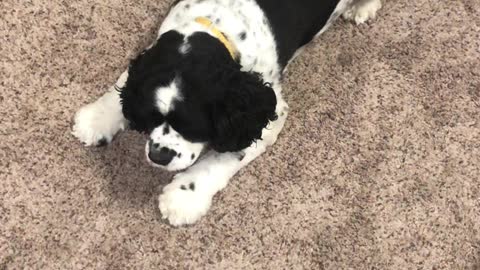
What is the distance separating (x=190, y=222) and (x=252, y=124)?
0.47 m

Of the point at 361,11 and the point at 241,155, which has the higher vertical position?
the point at 361,11

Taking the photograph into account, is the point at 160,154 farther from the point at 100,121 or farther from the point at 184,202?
the point at 100,121

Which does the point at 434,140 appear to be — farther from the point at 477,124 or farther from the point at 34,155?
the point at 34,155

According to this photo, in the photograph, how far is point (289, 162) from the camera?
2.44 meters

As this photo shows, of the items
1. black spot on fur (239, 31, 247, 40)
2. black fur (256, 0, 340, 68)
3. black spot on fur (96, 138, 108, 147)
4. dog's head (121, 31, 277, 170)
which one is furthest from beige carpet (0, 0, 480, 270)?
black spot on fur (239, 31, 247, 40)

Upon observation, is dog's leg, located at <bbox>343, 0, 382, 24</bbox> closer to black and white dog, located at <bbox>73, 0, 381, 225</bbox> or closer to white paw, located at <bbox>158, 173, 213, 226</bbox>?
black and white dog, located at <bbox>73, 0, 381, 225</bbox>

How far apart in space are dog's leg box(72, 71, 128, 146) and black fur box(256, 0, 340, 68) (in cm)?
57

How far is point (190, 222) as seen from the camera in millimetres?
2271

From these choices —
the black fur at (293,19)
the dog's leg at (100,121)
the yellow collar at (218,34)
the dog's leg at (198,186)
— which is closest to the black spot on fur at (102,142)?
the dog's leg at (100,121)

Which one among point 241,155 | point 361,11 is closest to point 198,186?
point 241,155

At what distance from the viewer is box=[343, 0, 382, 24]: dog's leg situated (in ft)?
8.59

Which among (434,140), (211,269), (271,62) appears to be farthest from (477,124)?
(211,269)

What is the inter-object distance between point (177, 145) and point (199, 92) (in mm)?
237

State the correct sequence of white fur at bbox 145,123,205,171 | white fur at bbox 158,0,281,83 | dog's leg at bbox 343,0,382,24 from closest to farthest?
white fur at bbox 145,123,205,171 → white fur at bbox 158,0,281,83 → dog's leg at bbox 343,0,382,24
